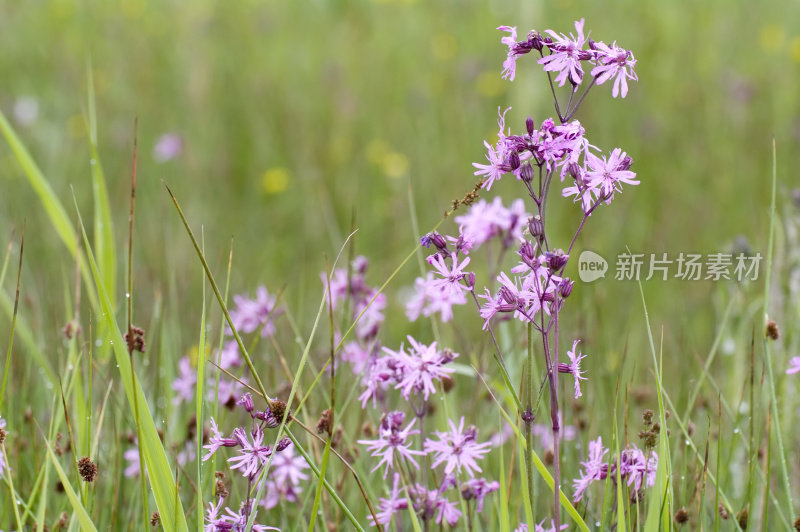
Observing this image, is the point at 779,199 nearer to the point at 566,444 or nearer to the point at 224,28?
the point at 566,444

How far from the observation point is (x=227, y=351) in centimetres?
206

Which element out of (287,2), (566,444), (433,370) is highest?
(287,2)

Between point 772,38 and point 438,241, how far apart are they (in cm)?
527

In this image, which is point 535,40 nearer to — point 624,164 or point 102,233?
point 624,164

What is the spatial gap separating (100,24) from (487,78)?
3.10 metres

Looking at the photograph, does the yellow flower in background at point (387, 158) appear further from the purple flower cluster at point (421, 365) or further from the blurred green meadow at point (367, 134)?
the purple flower cluster at point (421, 365)

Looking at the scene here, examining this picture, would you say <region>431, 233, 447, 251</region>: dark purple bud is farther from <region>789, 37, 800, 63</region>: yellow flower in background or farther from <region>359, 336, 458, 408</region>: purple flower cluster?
<region>789, 37, 800, 63</region>: yellow flower in background

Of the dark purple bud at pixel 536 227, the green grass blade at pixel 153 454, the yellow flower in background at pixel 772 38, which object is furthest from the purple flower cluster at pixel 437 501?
the yellow flower in background at pixel 772 38

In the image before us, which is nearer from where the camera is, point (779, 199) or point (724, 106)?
point (779, 199)

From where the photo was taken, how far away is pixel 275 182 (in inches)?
184

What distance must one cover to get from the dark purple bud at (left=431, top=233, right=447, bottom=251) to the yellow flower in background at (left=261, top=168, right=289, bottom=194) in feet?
11.5

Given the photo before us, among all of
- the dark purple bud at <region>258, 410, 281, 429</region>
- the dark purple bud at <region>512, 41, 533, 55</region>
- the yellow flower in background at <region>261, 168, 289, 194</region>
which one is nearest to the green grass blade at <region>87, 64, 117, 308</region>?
the dark purple bud at <region>258, 410, 281, 429</region>

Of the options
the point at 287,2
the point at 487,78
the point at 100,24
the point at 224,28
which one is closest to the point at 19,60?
the point at 100,24

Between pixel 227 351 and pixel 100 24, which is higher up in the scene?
pixel 100 24
